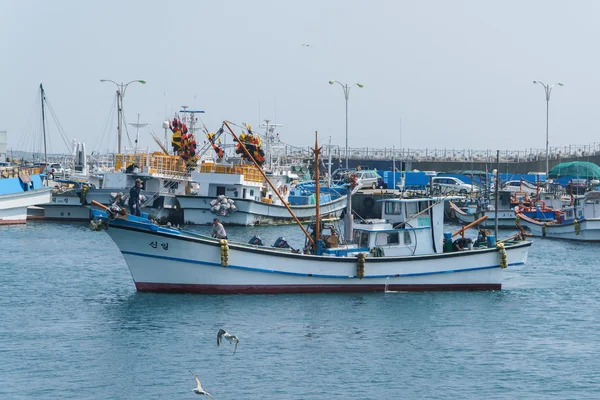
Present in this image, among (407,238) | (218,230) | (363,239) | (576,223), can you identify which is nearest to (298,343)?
(218,230)

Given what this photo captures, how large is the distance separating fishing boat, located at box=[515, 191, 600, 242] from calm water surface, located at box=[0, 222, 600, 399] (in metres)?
21.9

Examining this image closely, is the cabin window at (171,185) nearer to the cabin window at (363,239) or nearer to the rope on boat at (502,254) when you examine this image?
the cabin window at (363,239)

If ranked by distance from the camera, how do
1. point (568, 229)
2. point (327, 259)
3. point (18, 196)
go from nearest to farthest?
point (327, 259) < point (568, 229) < point (18, 196)

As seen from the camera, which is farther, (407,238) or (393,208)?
(393,208)

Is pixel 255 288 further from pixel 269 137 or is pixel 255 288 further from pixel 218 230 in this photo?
pixel 269 137

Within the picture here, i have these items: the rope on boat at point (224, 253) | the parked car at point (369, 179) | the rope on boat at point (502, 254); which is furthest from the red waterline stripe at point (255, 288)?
the parked car at point (369, 179)

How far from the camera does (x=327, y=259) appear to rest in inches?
1497

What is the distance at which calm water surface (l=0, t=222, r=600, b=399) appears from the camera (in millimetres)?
27312

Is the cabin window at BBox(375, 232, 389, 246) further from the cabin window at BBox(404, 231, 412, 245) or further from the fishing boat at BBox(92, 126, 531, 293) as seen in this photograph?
the cabin window at BBox(404, 231, 412, 245)

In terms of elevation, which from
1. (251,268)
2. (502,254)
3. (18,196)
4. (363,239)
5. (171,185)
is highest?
(171,185)

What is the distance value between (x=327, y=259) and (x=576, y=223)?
3416 centimetres

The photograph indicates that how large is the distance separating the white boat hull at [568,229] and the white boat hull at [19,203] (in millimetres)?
35559

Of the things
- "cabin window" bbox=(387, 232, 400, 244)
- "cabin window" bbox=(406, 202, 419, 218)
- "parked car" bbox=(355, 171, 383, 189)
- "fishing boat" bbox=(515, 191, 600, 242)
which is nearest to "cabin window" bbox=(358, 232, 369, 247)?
"cabin window" bbox=(387, 232, 400, 244)

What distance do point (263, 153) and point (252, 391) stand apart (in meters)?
53.1
